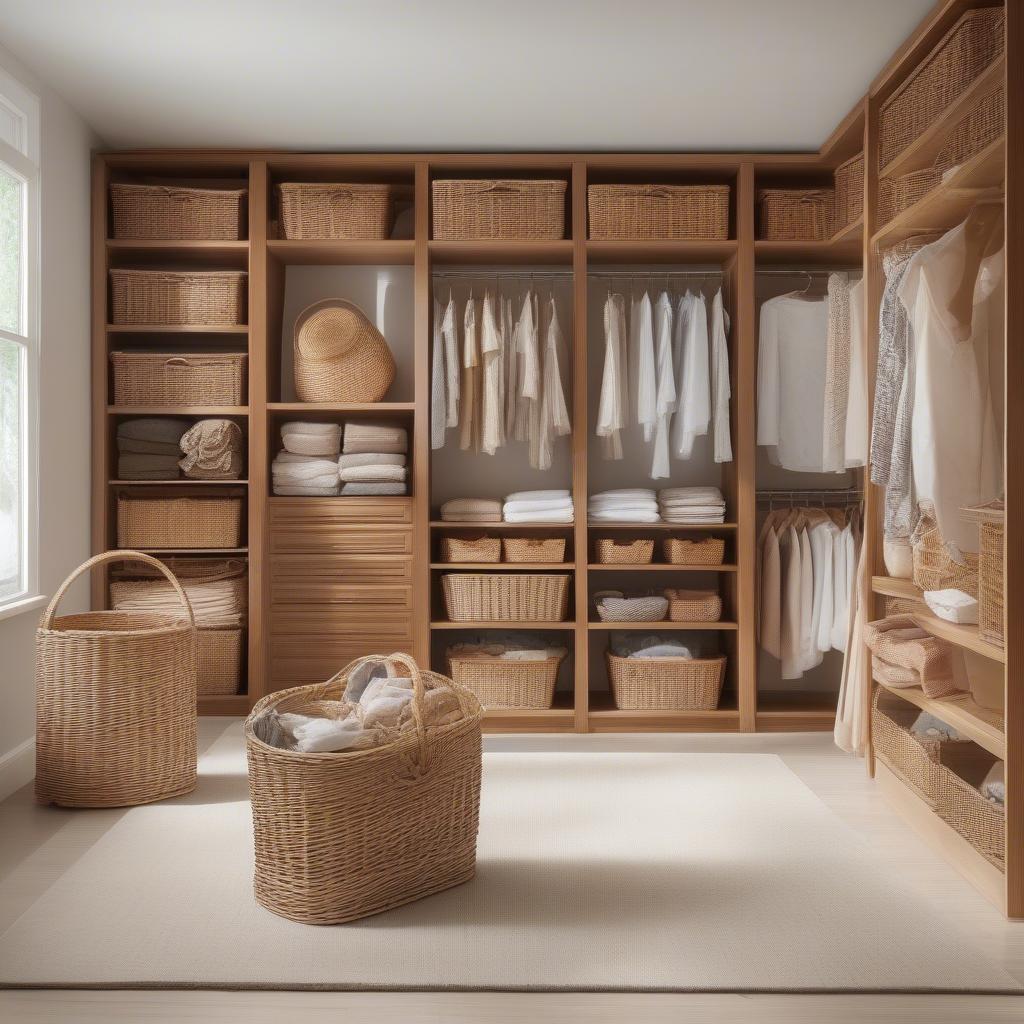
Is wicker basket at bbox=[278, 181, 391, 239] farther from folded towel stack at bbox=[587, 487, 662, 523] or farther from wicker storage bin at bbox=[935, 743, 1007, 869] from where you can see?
wicker storage bin at bbox=[935, 743, 1007, 869]

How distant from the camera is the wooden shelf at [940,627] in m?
2.71

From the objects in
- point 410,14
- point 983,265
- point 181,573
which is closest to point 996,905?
point 983,265

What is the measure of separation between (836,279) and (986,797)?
2.44m

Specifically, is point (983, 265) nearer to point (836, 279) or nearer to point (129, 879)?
point (836, 279)

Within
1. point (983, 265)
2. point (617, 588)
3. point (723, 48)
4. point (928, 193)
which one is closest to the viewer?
point (983, 265)

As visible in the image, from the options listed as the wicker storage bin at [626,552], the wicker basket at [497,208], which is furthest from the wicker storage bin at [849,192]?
the wicker storage bin at [626,552]

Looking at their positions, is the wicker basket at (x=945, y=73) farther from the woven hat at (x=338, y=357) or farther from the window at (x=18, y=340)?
the window at (x=18, y=340)

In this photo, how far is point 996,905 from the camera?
2.68 metres

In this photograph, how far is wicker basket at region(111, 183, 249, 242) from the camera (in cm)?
462

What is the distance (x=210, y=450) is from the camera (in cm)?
463

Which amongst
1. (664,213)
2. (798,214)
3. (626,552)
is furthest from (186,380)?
(798,214)

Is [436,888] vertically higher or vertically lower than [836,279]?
lower

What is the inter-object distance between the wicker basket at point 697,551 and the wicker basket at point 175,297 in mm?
2299

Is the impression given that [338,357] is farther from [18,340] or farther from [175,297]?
[18,340]
